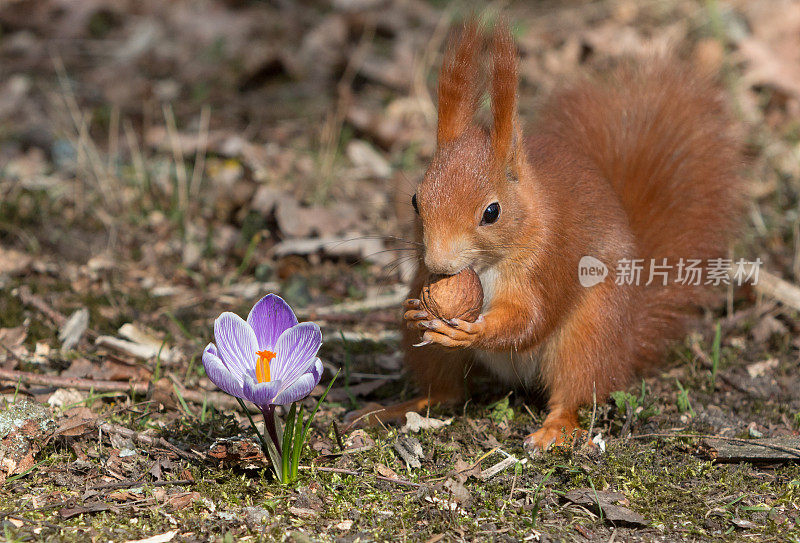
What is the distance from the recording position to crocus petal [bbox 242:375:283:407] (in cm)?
182

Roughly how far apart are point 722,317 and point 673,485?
1258 mm

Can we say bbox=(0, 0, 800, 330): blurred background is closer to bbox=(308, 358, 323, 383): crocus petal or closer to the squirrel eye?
the squirrel eye

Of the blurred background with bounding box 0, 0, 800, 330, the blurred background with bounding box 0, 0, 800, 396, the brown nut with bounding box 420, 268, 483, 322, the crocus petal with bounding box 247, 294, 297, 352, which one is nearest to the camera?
the crocus petal with bounding box 247, 294, 297, 352

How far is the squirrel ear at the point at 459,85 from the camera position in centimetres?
222

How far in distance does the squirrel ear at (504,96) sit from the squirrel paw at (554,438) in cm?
83

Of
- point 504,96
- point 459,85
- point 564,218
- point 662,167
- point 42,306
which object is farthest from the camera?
point 42,306

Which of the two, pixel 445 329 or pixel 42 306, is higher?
pixel 445 329

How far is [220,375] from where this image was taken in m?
1.81

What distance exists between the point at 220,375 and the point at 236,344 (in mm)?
185

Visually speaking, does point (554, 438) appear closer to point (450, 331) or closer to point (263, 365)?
point (450, 331)

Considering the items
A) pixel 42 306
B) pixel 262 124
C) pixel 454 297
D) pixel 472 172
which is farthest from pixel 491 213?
pixel 262 124

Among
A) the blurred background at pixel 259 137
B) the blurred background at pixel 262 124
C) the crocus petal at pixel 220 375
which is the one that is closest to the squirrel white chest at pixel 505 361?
the blurred background at pixel 259 137

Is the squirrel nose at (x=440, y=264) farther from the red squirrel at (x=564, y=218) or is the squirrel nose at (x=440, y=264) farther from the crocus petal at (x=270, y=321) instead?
the crocus petal at (x=270, y=321)

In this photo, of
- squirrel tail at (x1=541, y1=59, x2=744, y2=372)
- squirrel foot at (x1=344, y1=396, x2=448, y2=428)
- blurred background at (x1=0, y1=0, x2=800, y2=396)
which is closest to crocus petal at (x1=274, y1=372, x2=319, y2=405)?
squirrel foot at (x1=344, y1=396, x2=448, y2=428)
